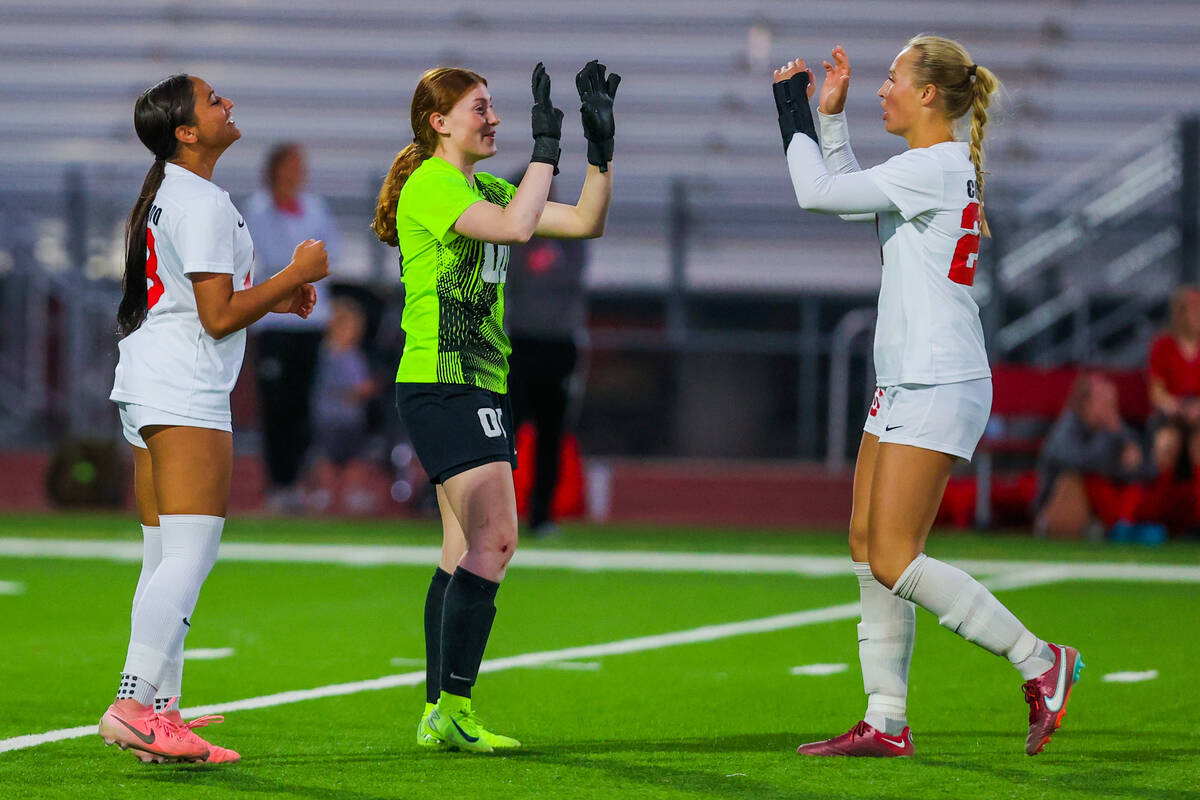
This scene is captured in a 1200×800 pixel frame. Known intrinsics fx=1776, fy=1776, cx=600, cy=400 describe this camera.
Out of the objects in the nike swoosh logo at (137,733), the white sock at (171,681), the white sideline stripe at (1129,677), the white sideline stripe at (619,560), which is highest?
the white sock at (171,681)

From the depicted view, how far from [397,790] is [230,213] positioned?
1.40 m

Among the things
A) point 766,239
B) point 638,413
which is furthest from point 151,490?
point 766,239

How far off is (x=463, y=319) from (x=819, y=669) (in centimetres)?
206

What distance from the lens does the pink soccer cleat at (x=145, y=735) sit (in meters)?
3.97

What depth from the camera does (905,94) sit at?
14.4 ft

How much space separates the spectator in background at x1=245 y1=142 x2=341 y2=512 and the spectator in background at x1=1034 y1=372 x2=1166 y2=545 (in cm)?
470

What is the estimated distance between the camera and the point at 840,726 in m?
4.77

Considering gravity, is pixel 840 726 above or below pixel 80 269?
below

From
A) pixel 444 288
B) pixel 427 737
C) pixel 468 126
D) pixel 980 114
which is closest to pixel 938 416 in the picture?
pixel 980 114

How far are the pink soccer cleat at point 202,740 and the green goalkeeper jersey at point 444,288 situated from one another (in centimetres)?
96

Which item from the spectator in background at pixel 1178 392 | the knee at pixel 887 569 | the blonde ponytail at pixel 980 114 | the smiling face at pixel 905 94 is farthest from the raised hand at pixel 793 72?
the spectator in background at pixel 1178 392

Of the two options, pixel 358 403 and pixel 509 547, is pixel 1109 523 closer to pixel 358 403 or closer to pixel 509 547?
pixel 358 403

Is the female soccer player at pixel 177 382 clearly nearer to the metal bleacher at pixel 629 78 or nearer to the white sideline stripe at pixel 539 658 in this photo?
the white sideline stripe at pixel 539 658

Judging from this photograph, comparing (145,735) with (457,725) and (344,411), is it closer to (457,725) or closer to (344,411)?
(457,725)
